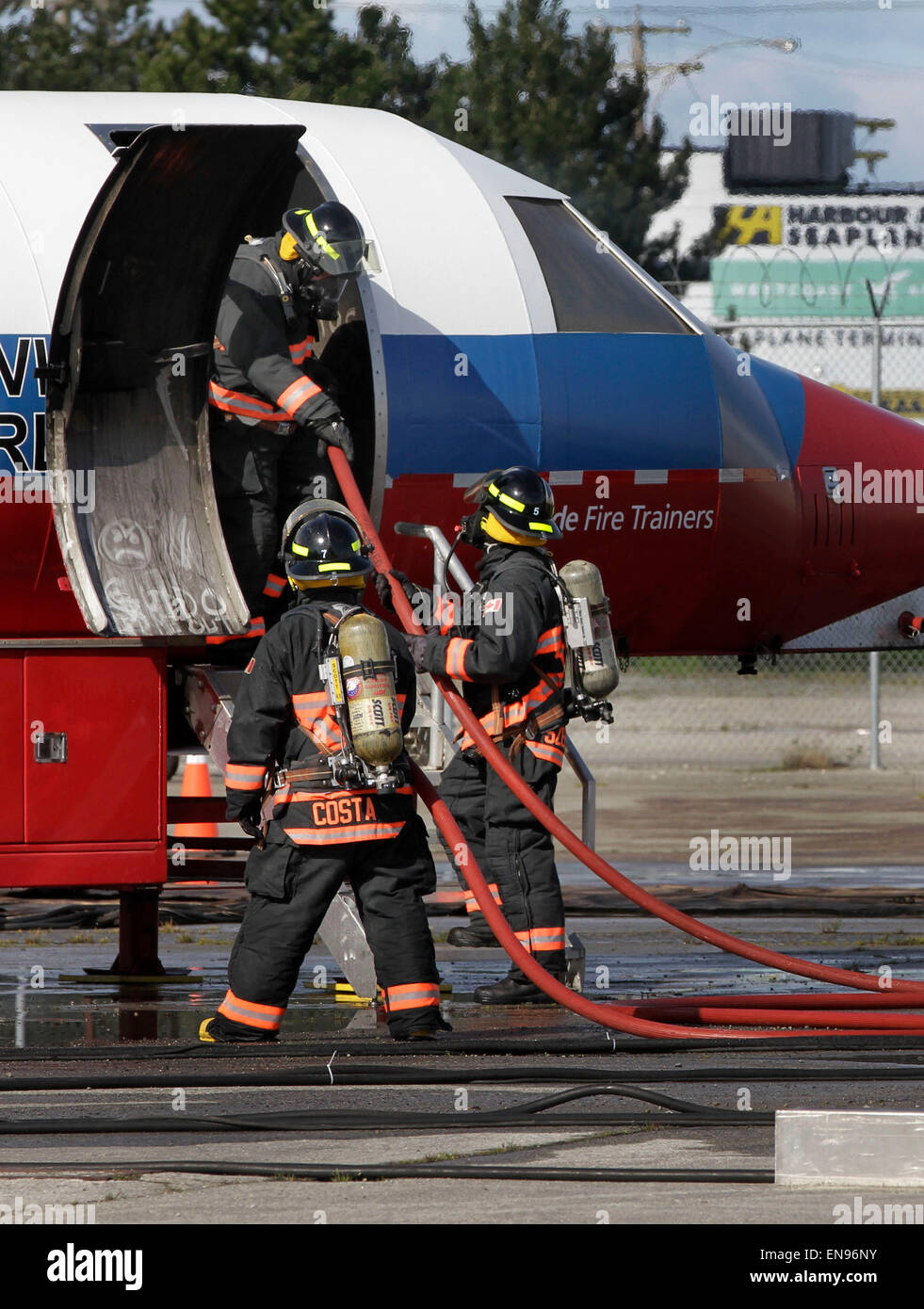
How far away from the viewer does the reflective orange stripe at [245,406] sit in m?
10.0

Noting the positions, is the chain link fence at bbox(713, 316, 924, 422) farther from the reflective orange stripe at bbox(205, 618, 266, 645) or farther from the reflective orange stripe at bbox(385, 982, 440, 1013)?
the reflective orange stripe at bbox(385, 982, 440, 1013)

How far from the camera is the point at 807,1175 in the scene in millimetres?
5828

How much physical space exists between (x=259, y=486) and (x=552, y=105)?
2950 centimetres

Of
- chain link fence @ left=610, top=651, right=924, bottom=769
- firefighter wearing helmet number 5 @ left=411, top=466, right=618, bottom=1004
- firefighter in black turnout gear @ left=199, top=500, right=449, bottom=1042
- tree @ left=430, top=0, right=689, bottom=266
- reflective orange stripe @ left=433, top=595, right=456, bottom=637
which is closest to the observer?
firefighter in black turnout gear @ left=199, top=500, right=449, bottom=1042

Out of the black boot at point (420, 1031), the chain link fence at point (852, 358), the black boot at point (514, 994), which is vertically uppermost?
the chain link fence at point (852, 358)

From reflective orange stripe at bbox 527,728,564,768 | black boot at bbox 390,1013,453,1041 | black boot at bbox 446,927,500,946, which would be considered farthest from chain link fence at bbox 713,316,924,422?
black boot at bbox 390,1013,453,1041

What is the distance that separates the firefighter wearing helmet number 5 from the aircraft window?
124 cm

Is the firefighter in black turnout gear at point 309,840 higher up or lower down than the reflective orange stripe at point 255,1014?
higher up

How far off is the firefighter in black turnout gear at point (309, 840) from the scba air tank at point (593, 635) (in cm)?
150

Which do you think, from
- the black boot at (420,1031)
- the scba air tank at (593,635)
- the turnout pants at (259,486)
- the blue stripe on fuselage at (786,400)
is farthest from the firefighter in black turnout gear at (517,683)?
the blue stripe on fuselage at (786,400)

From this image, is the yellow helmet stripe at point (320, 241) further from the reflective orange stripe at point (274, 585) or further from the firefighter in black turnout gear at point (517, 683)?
the reflective orange stripe at point (274, 585)

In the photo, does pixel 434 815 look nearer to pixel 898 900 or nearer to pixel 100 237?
pixel 100 237

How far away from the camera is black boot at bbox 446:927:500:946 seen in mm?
11562
